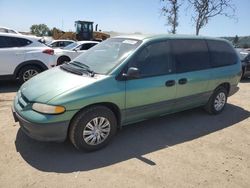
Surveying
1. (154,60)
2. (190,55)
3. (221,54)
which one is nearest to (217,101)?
(221,54)

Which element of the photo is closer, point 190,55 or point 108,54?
point 108,54

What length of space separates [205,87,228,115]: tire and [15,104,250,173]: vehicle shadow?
15cm

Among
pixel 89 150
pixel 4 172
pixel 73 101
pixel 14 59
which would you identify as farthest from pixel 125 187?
pixel 14 59

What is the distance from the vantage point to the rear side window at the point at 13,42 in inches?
311

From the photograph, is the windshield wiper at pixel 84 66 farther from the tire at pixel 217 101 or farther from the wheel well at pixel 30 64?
the wheel well at pixel 30 64

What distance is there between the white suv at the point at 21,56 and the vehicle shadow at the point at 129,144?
369 cm

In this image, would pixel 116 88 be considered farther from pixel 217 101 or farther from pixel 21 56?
pixel 21 56

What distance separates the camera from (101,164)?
3932 millimetres

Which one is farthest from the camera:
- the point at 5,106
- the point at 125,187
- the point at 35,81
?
the point at 5,106

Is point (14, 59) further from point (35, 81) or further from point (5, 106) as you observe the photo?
point (35, 81)

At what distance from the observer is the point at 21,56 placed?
8.04m

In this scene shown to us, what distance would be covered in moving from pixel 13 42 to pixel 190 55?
5164mm

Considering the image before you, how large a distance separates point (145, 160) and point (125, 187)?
0.74 m

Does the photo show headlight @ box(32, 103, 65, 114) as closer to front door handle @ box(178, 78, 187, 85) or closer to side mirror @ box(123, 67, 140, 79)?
side mirror @ box(123, 67, 140, 79)
